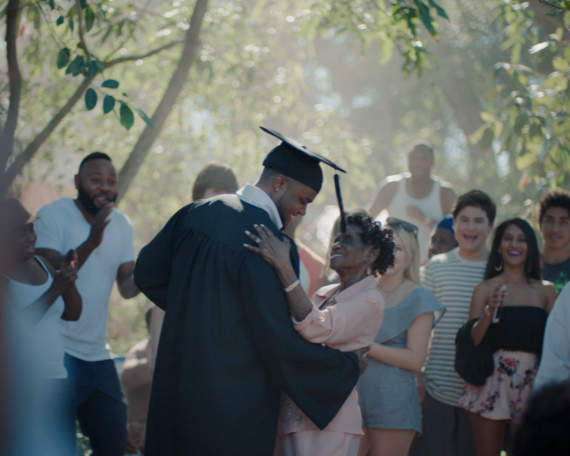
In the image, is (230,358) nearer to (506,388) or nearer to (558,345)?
(558,345)

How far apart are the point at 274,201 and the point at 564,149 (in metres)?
2.85

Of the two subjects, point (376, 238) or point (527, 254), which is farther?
point (527, 254)

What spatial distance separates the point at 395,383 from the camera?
353 cm

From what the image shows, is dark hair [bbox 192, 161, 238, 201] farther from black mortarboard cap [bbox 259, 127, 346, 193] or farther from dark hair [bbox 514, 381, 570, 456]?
dark hair [bbox 514, 381, 570, 456]

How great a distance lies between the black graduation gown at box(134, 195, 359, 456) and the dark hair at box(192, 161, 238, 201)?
1.94 m

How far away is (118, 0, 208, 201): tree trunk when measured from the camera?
4.93 m

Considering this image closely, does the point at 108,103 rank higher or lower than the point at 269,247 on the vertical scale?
higher

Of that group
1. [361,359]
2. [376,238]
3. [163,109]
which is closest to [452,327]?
[376,238]

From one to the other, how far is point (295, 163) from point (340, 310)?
27.9 inches

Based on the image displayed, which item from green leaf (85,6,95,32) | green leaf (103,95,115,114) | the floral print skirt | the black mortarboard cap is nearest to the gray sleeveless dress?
the floral print skirt

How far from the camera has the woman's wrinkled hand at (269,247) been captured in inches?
93.8

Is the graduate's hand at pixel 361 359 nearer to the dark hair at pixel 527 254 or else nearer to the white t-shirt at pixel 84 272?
the dark hair at pixel 527 254

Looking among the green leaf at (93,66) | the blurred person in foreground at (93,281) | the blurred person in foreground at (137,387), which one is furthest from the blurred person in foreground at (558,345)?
the blurred person in foreground at (137,387)

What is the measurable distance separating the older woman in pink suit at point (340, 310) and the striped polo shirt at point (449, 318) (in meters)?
1.31
